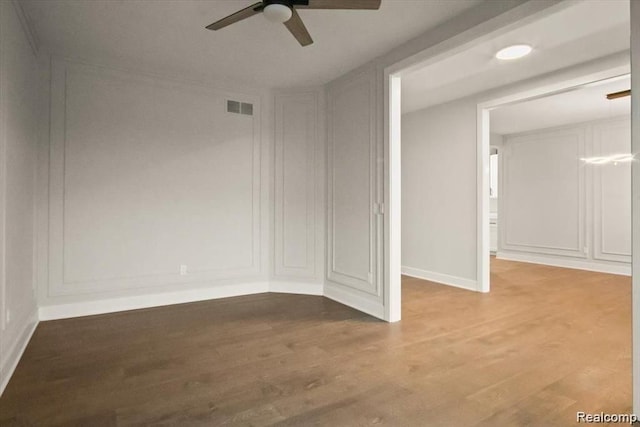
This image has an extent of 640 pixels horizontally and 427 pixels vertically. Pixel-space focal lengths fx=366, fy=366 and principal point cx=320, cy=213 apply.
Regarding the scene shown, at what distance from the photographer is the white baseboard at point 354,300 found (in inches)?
152

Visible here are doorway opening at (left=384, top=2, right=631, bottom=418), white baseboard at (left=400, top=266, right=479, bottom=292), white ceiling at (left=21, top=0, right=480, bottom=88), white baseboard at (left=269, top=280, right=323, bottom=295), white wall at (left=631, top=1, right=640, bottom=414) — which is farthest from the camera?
white baseboard at (left=400, top=266, right=479, bottom=292)

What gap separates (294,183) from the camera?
194 inches

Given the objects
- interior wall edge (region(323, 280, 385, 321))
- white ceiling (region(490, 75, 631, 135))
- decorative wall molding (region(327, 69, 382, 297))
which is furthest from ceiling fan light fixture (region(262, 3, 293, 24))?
white ceiling (region(490, 75, 631, 135))

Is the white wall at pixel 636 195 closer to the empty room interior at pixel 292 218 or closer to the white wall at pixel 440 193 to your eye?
the empty room interior at pixel 292 218

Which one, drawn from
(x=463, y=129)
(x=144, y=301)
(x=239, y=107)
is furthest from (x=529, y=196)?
(x=144, y=301)

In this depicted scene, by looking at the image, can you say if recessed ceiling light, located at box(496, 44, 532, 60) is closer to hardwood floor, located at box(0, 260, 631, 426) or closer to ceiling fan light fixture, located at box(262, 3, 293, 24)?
ceiling fan light fixture, located at box(262, 3, 293, 24)

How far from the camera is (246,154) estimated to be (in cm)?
482

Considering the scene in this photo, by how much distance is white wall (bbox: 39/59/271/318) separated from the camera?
3.78m

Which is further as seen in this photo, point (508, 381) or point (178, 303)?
point (178, 303)

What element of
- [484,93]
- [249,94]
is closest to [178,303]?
[249,94]

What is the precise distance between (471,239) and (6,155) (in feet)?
16.8

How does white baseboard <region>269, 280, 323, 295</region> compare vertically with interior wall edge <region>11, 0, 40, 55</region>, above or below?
below

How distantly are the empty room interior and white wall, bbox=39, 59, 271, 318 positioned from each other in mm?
22

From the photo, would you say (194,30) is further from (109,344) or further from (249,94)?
(109,344)
